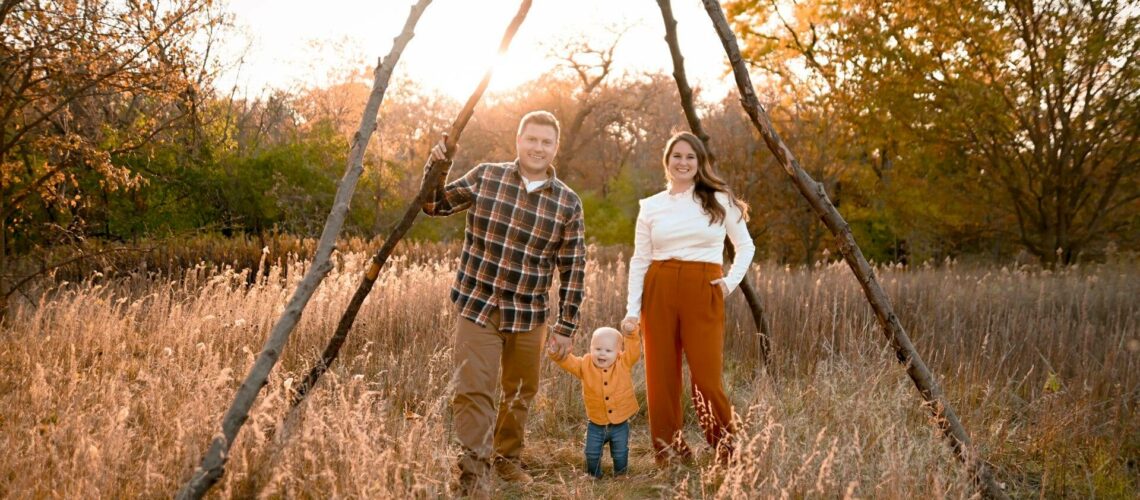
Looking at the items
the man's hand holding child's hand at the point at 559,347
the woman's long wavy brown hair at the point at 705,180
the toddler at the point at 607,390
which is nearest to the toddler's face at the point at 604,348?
the toddler at the point at 607,390

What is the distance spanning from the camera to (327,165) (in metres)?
16.0

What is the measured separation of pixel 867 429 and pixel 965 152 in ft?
31.4

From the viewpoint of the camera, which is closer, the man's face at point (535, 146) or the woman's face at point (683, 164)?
the man's face at point (535, 146)

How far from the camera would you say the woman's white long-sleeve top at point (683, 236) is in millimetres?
4004

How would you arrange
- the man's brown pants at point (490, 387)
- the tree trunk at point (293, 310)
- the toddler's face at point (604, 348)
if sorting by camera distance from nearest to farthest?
the tree trunk at point (293, 310), the man's brown pants at point (490, 387), the toddler's face at point (604, 348)

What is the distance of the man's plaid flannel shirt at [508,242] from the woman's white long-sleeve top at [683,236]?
370 millimetres

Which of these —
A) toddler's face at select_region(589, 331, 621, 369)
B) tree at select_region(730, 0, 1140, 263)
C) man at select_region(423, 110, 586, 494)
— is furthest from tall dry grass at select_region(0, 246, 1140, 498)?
tree at select_region(730, 0, 1140, 263)

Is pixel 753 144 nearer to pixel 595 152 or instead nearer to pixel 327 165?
pixel 327 165

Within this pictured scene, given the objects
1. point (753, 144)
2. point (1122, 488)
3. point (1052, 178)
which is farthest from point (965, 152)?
point (1122, 488)

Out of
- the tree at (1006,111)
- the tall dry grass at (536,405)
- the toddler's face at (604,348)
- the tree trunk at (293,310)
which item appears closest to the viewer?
the tree trunk at (293,310)

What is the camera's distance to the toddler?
3.97 m

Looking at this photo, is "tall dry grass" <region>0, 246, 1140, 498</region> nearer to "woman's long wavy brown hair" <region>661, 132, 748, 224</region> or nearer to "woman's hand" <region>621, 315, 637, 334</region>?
"woman's hand" <region>621, 315, 637, 334</region>

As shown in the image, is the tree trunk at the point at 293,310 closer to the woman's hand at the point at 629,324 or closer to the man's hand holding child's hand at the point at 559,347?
the man's hand holding child's hand at the point at 559,347

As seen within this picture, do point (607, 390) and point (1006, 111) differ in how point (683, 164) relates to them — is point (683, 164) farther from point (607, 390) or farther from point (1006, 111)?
point (1006, 111)
